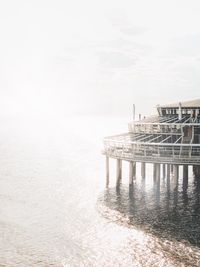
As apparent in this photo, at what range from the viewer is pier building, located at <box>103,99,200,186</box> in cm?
4681

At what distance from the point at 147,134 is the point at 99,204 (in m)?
15.8

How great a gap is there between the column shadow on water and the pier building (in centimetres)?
231

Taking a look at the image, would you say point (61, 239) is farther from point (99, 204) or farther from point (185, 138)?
point (185, 138)

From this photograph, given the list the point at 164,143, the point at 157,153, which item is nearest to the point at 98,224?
the point at 164,143

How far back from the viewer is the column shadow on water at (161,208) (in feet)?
126

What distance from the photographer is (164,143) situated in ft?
157

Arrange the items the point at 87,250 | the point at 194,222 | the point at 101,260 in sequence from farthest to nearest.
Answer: the point at 194,222 → the point at 87,250 → the point at 101,260

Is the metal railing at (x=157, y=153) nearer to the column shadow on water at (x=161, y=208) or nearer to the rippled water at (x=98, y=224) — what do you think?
the column shadow on water at (x=161, y=208)

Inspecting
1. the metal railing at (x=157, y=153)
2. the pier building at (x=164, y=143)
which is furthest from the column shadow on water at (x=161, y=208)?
the metal railing at (x=157, y=153)

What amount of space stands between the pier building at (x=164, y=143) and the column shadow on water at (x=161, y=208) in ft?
7.57

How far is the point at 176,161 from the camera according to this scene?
46.0m

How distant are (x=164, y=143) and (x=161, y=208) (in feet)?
26.4

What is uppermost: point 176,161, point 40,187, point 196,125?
point 196,125

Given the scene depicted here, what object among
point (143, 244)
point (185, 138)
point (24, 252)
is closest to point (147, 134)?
point (185, 138)
